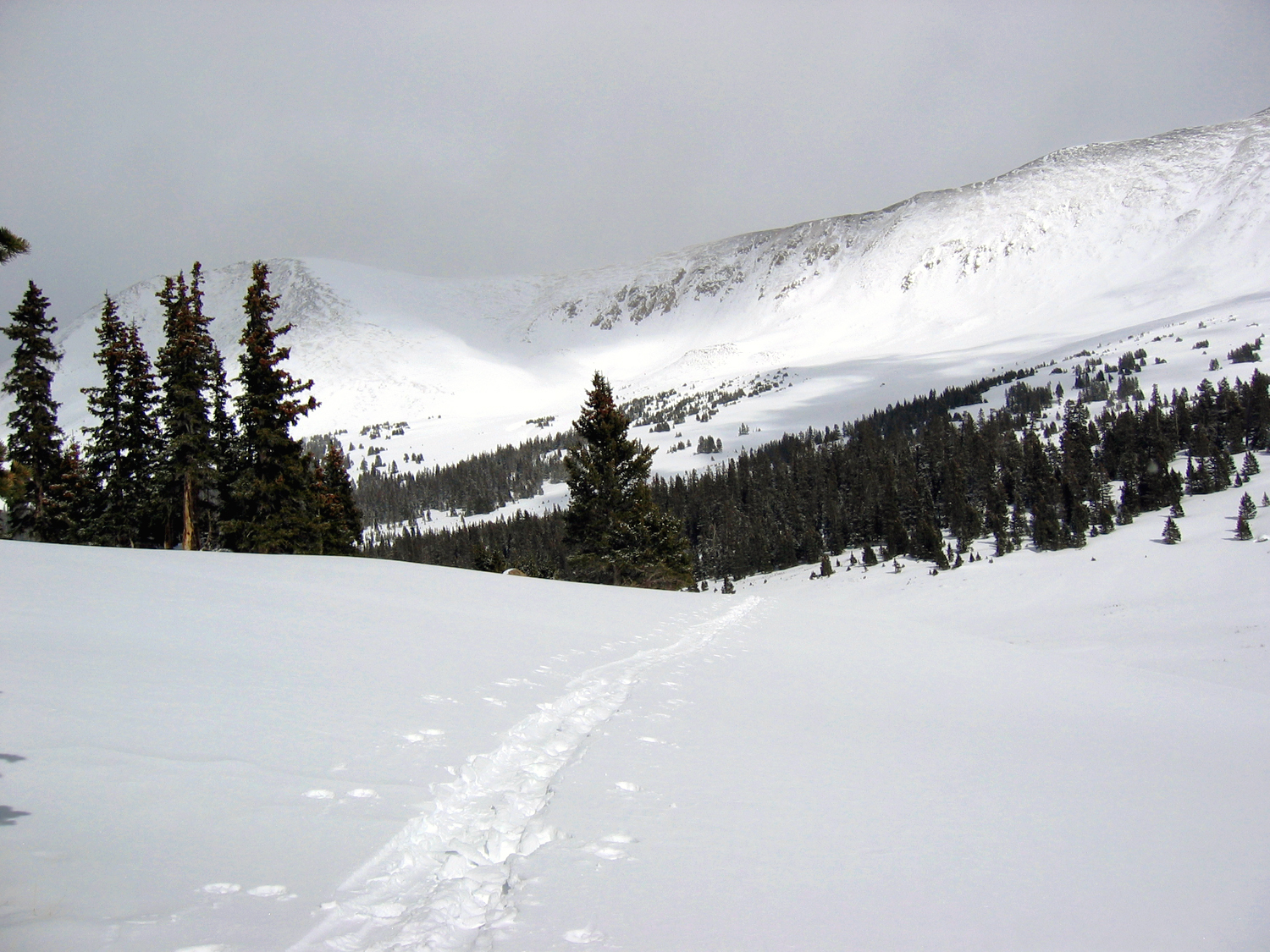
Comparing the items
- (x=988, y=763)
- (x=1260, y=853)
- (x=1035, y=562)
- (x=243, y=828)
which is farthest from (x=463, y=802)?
(x=1035, y=562)

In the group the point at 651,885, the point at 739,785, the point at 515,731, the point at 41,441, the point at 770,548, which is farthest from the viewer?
the point at 770,548

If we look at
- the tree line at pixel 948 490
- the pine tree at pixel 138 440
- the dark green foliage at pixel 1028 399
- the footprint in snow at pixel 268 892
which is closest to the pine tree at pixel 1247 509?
the tree line at pixel 948 490

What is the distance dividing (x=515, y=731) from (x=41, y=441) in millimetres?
34675

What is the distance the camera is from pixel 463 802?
5.06 metres

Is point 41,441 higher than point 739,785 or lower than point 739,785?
higher

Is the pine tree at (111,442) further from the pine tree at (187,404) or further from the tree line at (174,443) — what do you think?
the pine tree at (187,404)

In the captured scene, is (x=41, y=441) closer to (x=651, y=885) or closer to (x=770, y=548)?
(x=651, y=885)

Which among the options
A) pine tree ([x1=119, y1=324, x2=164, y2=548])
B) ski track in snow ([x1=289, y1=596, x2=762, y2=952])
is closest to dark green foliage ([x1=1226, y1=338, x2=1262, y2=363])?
ski track in snow ([x1=289, y1=596, x2=762, y2=952])

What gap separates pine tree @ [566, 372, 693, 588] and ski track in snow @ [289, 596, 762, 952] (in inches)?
1076

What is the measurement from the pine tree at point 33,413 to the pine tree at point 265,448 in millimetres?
7436

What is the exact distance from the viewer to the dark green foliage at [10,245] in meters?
6.02

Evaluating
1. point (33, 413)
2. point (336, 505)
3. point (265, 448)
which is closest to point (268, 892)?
point (265, 448)

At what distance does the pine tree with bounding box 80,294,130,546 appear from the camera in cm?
3062

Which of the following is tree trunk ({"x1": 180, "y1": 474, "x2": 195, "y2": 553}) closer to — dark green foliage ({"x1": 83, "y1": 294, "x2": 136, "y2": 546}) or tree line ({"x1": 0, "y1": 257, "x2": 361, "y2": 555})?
tree line ({"x1": 0, "y1": 257, "x2": 361, "y2": 555})
